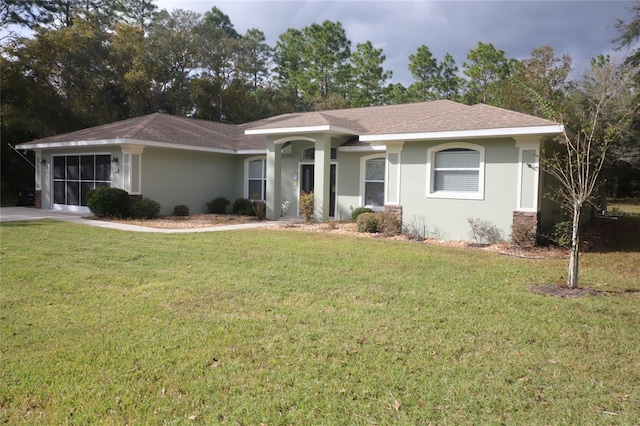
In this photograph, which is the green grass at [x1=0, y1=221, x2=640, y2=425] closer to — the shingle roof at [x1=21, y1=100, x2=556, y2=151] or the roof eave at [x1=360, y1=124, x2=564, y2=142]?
the roof eave at [x1=360, y1=124, x2=564, y2=142]

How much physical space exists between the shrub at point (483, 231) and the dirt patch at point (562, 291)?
14.8ft

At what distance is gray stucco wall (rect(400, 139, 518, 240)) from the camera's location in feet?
36.1

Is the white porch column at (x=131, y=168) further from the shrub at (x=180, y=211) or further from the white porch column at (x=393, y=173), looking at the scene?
the white porch column at (x=393, y=173)

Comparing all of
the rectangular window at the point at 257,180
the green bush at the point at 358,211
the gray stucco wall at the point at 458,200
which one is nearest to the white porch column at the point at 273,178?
the rectangular window at the point at 257,180

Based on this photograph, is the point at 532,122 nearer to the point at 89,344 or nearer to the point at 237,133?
the point at 89,344

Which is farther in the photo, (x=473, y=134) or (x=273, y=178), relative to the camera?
(x=273, y=178)

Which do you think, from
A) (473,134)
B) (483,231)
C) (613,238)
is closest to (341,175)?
(473,134)

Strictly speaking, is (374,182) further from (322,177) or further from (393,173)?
(393,173)

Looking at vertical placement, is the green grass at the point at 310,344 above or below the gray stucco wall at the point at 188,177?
below

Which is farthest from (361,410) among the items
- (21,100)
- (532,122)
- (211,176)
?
(21,100)

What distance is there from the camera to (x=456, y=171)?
38.8 feet

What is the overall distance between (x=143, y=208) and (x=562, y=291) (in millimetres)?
13397

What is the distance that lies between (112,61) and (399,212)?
24.8 metres

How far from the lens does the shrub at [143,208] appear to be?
1561cm
